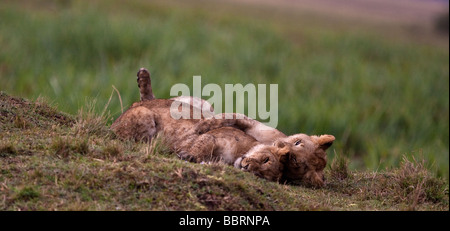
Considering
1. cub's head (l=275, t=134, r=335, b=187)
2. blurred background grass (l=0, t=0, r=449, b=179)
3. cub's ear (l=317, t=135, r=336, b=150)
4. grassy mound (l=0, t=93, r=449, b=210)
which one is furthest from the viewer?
blurred background grass (l=0, t=0, r=449, b=179)

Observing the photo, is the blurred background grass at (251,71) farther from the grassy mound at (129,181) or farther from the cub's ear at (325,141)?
the cub's ear at (325,141)

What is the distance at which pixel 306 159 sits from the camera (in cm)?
564

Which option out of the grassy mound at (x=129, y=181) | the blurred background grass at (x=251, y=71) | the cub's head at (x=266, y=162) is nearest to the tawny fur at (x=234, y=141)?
the cub's head at (x=266, y=162)

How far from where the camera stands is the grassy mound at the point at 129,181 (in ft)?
14.8

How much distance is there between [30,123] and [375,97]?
1164 centimetres

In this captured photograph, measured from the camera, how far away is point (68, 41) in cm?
1462

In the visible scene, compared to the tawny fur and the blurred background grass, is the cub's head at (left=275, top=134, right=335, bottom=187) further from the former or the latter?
the blurred background grass

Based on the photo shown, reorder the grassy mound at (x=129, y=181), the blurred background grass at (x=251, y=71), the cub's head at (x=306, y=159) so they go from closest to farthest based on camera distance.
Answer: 1. the grassy mound at (x=129, y=181)
2. the cub's head at (x=306, y=159)
3. the blurred background grass at (x=251, y=71)

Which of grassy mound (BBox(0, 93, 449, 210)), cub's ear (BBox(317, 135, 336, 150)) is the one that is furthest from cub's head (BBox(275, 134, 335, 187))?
grassy mound (BBox(0, 93, 449, 210))

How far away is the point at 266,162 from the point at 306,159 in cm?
40

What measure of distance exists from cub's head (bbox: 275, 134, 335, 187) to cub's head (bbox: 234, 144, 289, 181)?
73 mm

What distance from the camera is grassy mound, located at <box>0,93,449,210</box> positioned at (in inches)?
178

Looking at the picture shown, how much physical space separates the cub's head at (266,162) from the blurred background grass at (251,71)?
3.63 m

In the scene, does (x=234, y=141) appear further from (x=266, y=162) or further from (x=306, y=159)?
(x=306, y=159)
